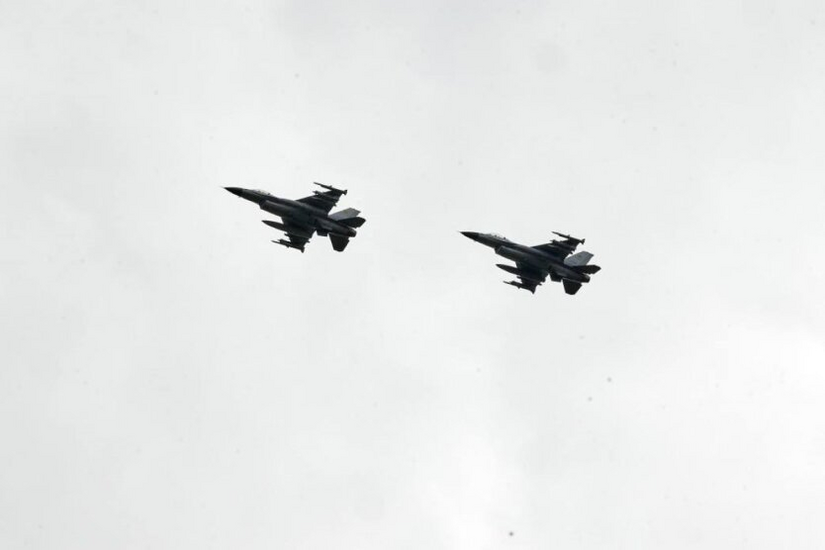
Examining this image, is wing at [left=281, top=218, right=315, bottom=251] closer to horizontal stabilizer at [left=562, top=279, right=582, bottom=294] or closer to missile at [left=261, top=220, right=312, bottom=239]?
missile at [left=261, top=220, right=312, bottom=239]

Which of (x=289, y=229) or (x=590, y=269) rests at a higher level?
(x=590, y=269)

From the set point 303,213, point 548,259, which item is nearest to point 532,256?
point 548,259

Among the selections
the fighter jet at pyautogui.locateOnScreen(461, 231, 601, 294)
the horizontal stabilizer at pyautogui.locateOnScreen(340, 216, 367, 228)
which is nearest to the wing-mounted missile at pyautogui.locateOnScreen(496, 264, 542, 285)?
the fighter jet at pyautogui.locateOnScreen(461, 231, 601, 294)

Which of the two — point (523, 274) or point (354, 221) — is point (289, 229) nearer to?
point (354, 221)

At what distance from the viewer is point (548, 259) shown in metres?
162

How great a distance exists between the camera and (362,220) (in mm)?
158250

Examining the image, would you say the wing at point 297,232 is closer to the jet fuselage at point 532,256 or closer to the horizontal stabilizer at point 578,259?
the jet fuselage at point 532,256

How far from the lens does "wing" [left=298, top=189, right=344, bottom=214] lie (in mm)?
157625

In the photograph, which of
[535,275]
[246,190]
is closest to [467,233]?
[535,275]

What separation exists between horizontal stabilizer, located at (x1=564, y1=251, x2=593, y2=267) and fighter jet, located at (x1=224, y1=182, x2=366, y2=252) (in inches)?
887

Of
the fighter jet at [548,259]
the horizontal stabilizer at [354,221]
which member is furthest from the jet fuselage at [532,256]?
the horizontal stabilizer at [354,221]

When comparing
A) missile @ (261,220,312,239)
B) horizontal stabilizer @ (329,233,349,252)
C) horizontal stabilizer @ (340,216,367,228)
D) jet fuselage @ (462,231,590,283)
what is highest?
jet fuselage @ (462,231,590,283)

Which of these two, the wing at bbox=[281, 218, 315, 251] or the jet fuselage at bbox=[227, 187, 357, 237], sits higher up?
the jet fuselage at bbox=[227, 187, 357, 237]

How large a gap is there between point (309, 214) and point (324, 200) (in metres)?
2.12
